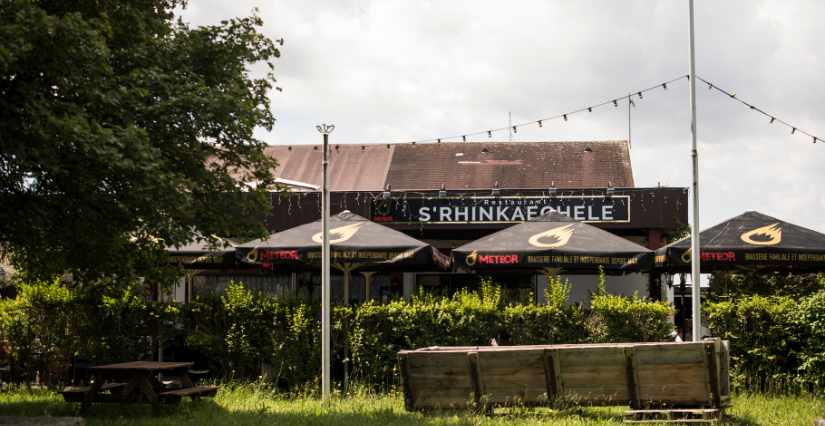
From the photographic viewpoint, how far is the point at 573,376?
6906mm

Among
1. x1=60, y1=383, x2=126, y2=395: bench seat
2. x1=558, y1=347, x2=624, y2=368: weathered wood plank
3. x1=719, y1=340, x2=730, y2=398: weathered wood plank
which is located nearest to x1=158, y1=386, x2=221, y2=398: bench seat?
x1=60, y1=383, x2=126, y2=395: bench seat

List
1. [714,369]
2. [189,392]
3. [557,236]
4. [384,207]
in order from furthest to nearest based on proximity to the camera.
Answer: [384,207]
[557,236]
[189,392]
[714,369]

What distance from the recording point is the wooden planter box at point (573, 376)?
6.69 meters

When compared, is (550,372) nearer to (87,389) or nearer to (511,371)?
(511,371)

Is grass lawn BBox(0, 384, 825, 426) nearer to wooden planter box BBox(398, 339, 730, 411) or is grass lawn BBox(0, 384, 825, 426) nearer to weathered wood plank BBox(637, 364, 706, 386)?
wooden planter box BBox(398, 339, 730, 411)

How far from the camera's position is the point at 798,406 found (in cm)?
768

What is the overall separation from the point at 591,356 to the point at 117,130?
551 cm

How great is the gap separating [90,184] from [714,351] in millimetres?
6835

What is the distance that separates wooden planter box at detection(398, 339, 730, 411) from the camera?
6691mm

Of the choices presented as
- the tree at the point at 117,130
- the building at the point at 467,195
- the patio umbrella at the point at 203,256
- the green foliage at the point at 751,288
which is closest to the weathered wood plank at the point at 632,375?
the green foliage at the point at 751,288

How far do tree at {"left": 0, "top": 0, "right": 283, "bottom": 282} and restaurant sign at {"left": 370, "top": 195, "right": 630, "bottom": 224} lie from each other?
710cm

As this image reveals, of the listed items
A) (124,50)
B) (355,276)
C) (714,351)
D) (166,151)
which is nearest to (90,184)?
(166,151)

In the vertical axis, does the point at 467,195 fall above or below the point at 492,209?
above

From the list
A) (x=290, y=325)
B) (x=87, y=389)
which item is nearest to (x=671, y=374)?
(x=290, y=325)
